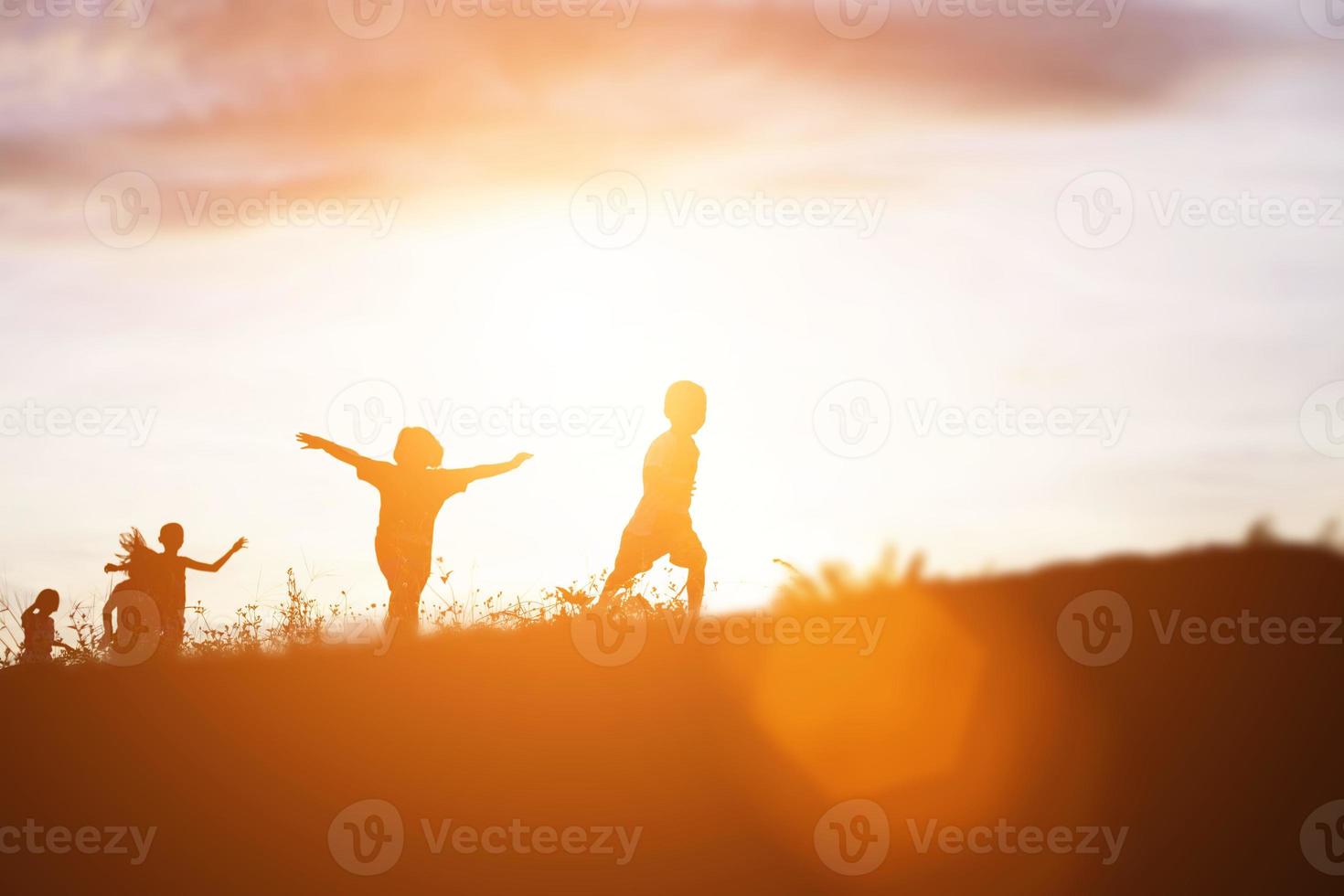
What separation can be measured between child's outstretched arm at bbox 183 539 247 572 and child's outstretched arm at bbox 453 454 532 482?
3.02 meters

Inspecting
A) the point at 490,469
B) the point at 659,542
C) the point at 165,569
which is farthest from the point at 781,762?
the point at 165,569

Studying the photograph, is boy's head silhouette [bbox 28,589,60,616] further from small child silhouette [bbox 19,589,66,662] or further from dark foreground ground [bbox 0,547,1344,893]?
dark foreground ground [bbox 0,547,1344,893]

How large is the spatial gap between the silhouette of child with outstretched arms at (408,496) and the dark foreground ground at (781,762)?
2605 mm

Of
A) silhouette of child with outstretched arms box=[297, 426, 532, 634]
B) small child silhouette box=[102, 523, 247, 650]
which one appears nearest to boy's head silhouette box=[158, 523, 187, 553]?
small child silhouette box=[102, 523, 247, 650]

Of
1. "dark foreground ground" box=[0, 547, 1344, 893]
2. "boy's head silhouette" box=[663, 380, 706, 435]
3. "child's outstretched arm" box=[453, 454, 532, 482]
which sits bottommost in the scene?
"dark foreground ground" box=[0, 547, 1344, 893]

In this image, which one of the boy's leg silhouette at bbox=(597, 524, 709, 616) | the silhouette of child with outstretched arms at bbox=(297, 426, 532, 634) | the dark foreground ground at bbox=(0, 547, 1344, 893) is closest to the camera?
the dark foreground ground at bbox=(0, 547, 1344, 893)

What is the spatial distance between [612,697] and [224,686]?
12.8 feet

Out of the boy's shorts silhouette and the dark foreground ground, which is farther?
the boy's shorts silhouette

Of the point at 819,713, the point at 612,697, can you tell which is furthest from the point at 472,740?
the point at 819,713

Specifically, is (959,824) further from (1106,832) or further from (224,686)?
(224,686)

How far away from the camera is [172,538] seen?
55.5ft

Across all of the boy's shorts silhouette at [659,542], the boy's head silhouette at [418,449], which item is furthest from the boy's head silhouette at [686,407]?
the boy's head silhouette at [418,449]

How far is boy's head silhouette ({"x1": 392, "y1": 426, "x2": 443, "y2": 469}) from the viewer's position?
599 inches

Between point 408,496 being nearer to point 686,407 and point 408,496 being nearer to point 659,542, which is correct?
point 659,542
